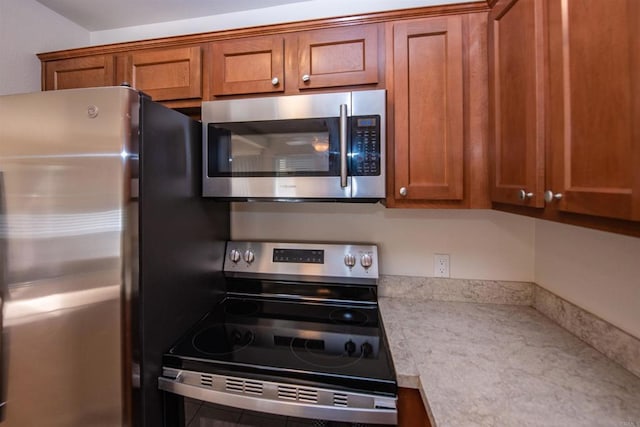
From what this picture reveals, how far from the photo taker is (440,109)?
1.13 meters

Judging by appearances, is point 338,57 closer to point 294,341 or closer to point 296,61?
point 296,61

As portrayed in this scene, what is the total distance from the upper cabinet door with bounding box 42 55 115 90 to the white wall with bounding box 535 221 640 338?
7.05 ft

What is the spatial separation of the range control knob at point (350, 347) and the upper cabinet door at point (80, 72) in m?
1.60

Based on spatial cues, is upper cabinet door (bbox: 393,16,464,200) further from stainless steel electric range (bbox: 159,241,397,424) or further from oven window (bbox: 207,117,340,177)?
stainless steel electric range (bbox: 159,241,397,424)

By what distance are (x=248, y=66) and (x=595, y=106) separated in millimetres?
1205

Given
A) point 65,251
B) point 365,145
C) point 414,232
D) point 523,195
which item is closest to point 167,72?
point 65,251

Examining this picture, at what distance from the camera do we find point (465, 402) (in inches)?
28.9

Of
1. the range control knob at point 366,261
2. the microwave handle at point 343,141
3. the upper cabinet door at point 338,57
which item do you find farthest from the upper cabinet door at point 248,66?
the range control knob at point 366,261

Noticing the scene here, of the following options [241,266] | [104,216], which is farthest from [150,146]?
[241,266]

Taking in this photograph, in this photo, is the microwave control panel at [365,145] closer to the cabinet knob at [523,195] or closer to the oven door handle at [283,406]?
the cabinet knob at [523,195]

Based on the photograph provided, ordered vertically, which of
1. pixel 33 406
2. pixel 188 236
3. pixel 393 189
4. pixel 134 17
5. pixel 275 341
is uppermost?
pixel 134 17

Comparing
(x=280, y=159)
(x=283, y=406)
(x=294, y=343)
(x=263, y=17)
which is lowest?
(x=283, y=406)

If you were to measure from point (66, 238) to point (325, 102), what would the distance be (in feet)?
3.36

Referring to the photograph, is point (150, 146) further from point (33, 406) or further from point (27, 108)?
point (33, 406)
